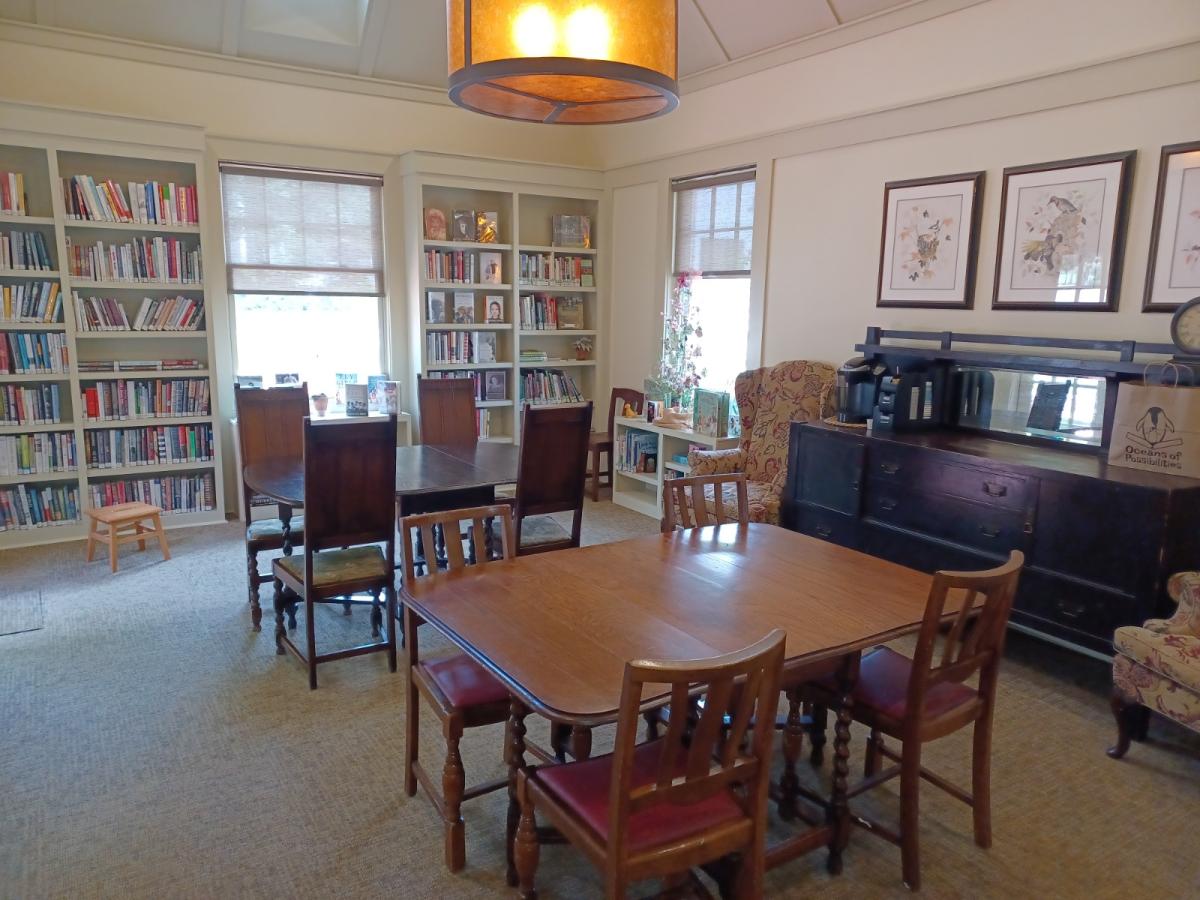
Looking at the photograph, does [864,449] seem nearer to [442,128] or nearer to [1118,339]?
[1118,339]

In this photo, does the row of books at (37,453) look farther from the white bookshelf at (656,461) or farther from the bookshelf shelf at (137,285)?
the white bookshelf at (656,461)

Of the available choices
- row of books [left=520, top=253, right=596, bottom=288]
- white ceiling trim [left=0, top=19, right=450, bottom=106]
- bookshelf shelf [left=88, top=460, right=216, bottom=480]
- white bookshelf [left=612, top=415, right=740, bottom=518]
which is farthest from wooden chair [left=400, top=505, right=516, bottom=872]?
white ceiling trim [left=0, top=19, right=450, bottom=106]

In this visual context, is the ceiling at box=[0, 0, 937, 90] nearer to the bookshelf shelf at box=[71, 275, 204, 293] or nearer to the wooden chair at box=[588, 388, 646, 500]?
the bookshelf shelf at box=[71, 275, 204, 293]

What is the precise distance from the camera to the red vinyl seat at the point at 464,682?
2143 mm

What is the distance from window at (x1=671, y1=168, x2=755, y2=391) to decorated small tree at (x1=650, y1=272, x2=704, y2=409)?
42mm

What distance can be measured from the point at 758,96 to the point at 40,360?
14.9ft

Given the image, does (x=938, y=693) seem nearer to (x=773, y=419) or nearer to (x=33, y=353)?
(x=773, y=419)

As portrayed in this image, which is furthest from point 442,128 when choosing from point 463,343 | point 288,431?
point 288,431

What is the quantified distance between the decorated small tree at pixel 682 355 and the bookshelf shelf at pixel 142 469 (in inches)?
120

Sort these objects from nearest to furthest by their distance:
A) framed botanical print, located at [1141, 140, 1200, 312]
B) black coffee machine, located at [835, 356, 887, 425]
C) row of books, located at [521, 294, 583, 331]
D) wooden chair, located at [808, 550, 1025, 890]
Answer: wooden chair, located at [808, 550, 1025, 890] < framed botanical print, located at [1141, 140, 1200, 312] < black coffee machine, located at [835, 356, 887, 425] < row of books, located at [521, 294, 583, 331]

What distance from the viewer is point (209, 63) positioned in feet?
16.6

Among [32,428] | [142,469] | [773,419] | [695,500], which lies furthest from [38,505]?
[773,419]

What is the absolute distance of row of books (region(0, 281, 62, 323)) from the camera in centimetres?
456

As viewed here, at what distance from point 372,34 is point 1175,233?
4642 mm
